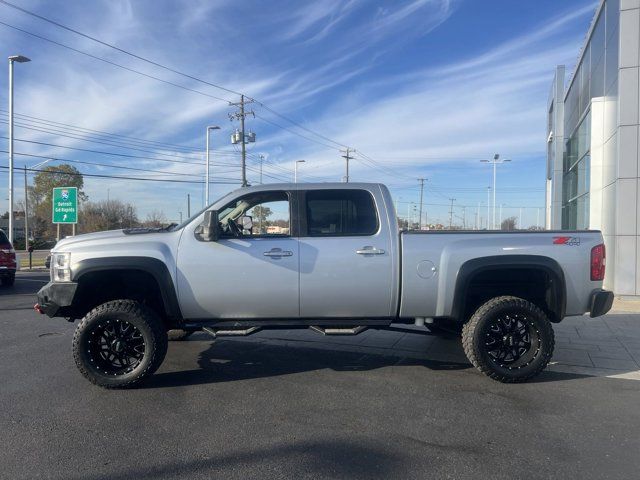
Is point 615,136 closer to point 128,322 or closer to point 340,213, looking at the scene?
point 340,213

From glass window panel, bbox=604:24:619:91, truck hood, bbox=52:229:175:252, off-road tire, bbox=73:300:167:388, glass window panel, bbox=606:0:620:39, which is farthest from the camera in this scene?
glass window panel, bbox=604:24:619:91

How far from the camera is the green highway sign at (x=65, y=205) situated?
1017 inches

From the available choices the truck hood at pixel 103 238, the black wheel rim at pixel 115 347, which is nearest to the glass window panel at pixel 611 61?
the truck hood at pixel 103 238

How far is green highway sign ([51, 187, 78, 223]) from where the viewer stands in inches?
1017

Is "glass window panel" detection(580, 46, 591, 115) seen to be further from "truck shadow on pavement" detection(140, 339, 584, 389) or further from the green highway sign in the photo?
the green highway sign

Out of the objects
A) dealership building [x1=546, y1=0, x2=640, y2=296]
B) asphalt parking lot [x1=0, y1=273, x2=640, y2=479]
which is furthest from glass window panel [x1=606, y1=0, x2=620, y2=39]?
asphalt parking lot [x1=0, y1=273, x2=640, y2=479]

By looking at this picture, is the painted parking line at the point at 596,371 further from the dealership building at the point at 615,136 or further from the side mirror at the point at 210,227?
the dealership building at the point at 615,136

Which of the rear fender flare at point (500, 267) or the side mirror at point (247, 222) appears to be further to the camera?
the side mirror at point (247, 222)

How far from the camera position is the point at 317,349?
6.84 metres

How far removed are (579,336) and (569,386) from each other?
2671 millimetres

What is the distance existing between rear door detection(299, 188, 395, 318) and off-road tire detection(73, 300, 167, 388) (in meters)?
1.53

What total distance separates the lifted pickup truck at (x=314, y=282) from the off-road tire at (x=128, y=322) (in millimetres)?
10

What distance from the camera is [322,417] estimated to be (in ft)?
14.3

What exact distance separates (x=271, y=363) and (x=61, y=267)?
258 centimetres
